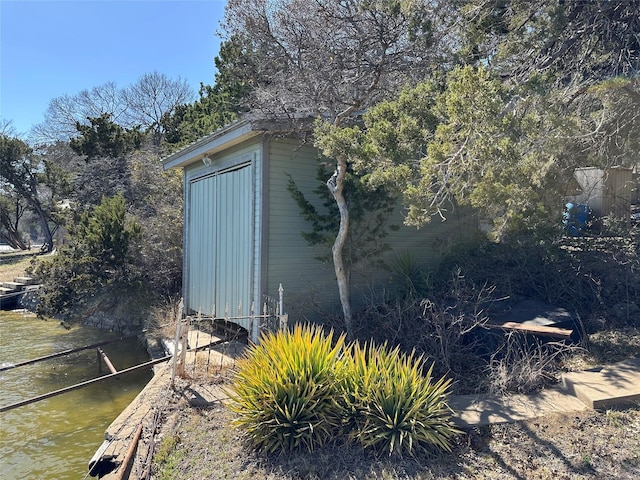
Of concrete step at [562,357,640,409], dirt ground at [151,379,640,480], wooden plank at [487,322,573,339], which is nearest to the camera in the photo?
dirt ground at [151,379,640,480]

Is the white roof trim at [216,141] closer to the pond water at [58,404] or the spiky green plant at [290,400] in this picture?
the spiky green plant at [290,400]

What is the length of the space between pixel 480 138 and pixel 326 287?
358cm

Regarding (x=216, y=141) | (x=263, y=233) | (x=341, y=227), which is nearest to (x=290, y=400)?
(x=341, y=227)

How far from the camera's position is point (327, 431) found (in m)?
3.53

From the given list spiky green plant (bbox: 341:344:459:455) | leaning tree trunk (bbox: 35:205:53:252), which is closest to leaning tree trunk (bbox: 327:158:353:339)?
spiky green plant (bbox: 341:344:459:455)

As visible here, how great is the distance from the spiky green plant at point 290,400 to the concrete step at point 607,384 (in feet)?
7.87

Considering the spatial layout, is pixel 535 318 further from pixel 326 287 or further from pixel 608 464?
pixel 326 287

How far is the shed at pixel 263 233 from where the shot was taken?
20.3ft

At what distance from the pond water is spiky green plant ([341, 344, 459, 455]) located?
3.20m

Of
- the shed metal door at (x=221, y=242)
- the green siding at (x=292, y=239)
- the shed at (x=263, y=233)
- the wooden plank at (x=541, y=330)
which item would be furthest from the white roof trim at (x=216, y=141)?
the wooden plank at (x=541, y=330)

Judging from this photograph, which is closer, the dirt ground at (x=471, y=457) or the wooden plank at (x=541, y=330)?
the dirt ground at (x=471, y=457)

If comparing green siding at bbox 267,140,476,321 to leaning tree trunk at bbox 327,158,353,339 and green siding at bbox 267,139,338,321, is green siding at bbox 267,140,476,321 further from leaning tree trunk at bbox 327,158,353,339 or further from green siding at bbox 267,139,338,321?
leaning tree trunk at bbox 327,158,353,339

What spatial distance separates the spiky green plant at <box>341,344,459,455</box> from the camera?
3.39 meters

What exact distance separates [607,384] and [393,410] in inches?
92.4
